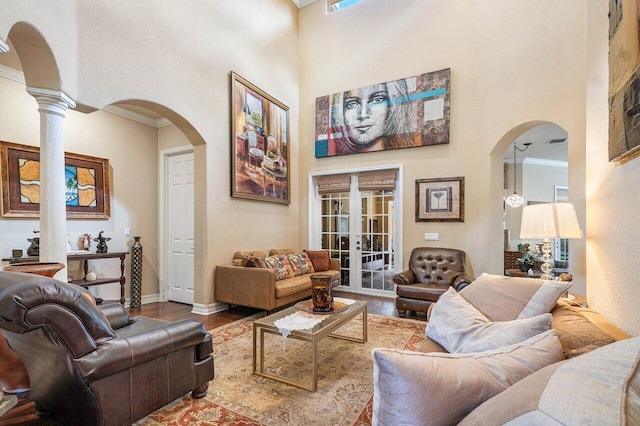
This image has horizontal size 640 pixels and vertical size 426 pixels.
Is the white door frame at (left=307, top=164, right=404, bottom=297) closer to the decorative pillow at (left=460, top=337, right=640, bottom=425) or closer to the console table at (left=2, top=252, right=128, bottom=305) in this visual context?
the console table at (left=2, top=252, right=128, bottom=305)

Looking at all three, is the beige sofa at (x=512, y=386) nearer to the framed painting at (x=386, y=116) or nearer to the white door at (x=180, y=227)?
the framed painting at (x=386, y=116)

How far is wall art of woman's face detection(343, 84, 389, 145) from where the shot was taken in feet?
17.6

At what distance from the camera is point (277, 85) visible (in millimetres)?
5625

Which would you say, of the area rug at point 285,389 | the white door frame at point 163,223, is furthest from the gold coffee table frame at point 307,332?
the white door frame at point 163,223

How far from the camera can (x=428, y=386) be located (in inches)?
31.0

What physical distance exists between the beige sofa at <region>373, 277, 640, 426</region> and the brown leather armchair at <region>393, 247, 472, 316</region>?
2.90 meters

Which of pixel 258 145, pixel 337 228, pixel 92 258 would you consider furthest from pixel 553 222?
pixel 92 258

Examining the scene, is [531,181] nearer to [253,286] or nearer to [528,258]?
[528,258]

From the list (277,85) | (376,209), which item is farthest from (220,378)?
(277,85)

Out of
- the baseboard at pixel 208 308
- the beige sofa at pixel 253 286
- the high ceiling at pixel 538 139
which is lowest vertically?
the baseboard at pixel 208 308

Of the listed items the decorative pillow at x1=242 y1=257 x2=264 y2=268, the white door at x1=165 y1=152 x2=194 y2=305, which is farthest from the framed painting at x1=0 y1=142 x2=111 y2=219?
the decorative pillow at x1=242 y1=257 x2=264 y2=268

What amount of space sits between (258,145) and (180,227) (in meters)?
1.88

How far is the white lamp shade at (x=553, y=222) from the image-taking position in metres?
2.44

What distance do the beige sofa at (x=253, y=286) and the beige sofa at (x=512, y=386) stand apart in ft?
9.71
